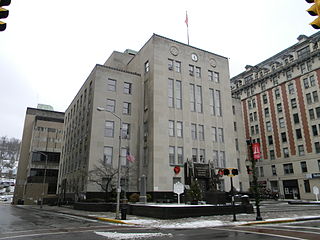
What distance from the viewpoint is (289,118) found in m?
62.5

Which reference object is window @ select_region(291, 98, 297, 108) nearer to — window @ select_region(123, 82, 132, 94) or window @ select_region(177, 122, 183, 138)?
window @ select_region(177, 122, 183, 138)

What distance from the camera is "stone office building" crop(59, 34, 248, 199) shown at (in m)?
41.0

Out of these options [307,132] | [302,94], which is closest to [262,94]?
[302,94]

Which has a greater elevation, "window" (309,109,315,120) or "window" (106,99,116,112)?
"window" (309,109,315,120)

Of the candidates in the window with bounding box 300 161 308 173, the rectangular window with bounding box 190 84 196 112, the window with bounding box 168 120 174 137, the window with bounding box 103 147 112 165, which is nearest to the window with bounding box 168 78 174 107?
the window with bounding box 168 120 174 137

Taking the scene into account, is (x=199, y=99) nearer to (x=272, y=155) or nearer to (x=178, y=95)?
(x=178, y=95)

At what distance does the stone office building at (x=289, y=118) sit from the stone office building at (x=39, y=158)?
5745cm

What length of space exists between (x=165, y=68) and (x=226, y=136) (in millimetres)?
16208

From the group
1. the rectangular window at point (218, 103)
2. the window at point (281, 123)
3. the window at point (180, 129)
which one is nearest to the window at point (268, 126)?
the window at point (281, 123)

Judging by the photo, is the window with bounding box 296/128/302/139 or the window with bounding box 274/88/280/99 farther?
the window with bounding box 274/88/280/99

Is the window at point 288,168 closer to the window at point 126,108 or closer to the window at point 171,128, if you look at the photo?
the window at point 171,128

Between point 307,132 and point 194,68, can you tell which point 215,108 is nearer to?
point 194,68

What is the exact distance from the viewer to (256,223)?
17.2 metres

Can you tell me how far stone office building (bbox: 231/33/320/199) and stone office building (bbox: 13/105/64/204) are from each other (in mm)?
57450
